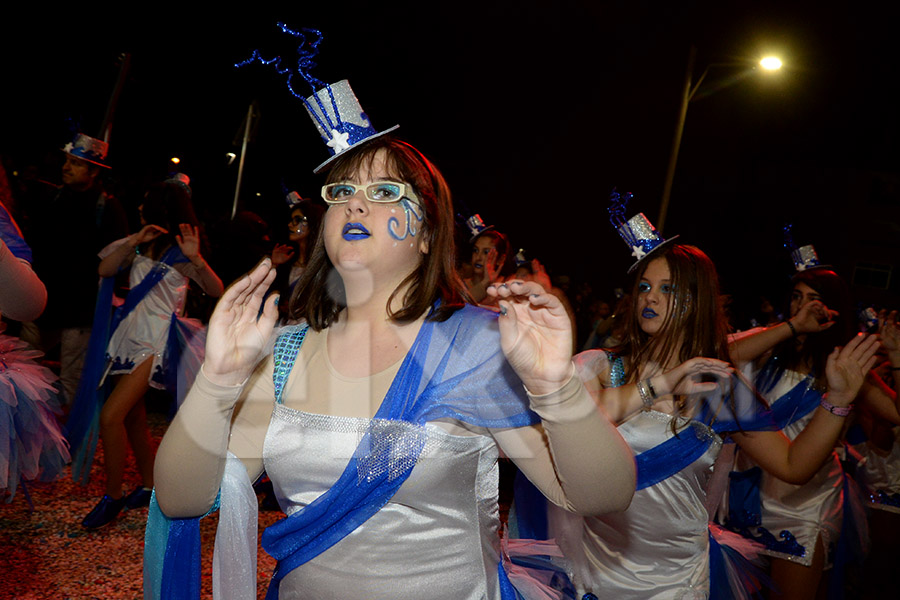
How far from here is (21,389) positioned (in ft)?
8.25

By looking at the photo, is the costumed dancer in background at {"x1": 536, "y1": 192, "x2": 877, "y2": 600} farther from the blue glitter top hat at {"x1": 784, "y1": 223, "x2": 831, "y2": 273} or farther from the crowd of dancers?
the blue glitter top hat at {"x1": 784, "y1": 223, "x2": 831, "y2": 273}

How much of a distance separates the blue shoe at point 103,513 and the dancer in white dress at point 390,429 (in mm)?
2991

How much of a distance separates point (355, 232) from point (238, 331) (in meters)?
0.40

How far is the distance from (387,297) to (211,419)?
1.87ft

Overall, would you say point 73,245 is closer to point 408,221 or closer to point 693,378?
point 408,221

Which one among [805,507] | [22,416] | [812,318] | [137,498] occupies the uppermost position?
[812,318]

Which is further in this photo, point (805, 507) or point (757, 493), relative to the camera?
point (757, 493)

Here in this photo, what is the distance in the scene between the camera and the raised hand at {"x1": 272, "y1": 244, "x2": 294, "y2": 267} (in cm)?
624

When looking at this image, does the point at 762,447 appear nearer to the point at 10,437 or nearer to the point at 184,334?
the point at 10,437

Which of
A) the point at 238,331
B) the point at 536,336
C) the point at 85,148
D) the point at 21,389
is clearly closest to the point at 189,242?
the point at 85,148

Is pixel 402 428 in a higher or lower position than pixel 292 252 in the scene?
higher

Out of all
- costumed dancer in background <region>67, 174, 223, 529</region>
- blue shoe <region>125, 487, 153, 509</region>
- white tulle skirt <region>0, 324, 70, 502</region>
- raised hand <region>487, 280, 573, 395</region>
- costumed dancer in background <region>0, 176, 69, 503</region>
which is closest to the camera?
raised hand <region>487, 280, 573, 395</region>

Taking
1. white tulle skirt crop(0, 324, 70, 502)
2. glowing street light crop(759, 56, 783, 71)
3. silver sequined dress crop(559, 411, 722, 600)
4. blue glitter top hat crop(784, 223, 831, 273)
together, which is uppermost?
glowing street light crop(759, 56, 783, 71)

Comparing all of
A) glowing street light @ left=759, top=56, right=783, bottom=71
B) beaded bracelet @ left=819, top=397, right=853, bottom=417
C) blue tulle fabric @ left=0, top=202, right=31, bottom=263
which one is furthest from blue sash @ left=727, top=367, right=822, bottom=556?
glowing street light @ left=759, top=56, right=783, bottom=71
